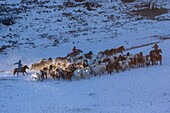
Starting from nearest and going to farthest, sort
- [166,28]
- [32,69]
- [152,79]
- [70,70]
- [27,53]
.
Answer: [152,79], [70,70], [32,69], [27,53], [166,28]

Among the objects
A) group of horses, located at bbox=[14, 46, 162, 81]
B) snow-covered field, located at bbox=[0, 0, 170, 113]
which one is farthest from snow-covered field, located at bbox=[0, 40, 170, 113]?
group of horses, located at bbox=[14, 46, 162, 81]

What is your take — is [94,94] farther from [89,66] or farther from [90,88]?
[89,66]

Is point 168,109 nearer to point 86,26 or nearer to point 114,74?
point 114,74

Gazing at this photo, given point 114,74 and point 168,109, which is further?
point 114,74

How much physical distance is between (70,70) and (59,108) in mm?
6587

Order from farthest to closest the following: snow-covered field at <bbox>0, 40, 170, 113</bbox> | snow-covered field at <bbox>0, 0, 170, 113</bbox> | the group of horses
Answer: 1. the group of horses
2. snow-covered field at <bbox>0, 0, 170, 113</bbox>
3. snow-covered field at <bbox>0, 40, 170, 113</bbox>

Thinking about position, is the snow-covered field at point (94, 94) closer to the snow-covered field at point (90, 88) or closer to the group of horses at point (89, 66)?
the snow-covered field at point (90, 88)

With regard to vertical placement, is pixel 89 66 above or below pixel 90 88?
above

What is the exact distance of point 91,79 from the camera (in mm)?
24656

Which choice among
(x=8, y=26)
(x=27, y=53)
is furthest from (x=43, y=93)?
(x=8, y=26)

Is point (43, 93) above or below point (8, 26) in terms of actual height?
below

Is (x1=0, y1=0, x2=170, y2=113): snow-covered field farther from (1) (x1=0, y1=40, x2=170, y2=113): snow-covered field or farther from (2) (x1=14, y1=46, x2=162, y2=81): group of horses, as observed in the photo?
(2) (x1=14, y1=46, x2=162, y2=81): group of horses

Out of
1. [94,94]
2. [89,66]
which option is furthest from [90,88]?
[89,66]

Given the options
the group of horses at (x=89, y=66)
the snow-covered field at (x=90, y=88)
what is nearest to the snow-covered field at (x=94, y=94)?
the snow-covered field at (x=90, y=88)
